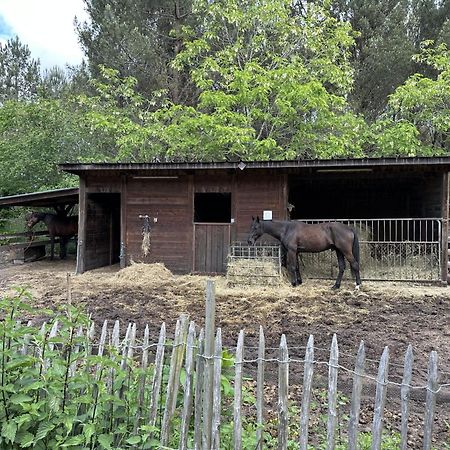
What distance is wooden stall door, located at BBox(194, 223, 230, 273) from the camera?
9.00m

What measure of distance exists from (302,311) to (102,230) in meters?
6.66

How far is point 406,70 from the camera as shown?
1568 cm

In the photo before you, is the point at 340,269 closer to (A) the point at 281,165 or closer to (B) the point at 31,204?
(A) the point at 281,165

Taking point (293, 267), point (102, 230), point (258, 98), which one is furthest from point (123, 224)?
point (258, 98)

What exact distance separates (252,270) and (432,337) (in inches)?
142

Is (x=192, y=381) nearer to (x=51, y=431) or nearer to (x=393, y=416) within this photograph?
(x=51, y=431)

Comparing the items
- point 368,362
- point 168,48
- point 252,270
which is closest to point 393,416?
point 368,362

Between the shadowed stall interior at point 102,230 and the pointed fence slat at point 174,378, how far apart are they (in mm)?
8254

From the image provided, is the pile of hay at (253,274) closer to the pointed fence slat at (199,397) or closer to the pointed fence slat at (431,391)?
the pointed fence slat at (199,397)

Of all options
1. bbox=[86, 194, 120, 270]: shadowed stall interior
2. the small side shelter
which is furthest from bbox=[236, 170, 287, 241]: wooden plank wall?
the small side shelter

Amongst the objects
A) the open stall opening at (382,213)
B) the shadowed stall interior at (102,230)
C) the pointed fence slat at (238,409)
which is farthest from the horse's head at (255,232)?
the pointed fence slat at (238,409)

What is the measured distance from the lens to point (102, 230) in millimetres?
10797

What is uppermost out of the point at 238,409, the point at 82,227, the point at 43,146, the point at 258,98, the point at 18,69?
the point at 18,69

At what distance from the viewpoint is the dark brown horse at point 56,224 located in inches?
471
